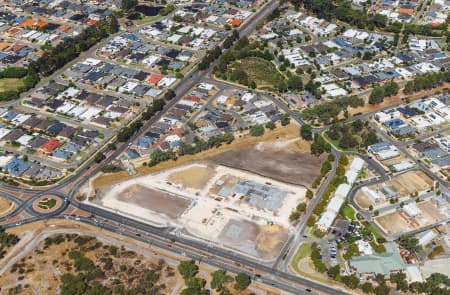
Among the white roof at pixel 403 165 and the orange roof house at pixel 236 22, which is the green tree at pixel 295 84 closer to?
the white roof at pixel 403 165

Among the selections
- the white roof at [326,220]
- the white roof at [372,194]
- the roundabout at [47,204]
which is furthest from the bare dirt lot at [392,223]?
the roundabout at [47,204]

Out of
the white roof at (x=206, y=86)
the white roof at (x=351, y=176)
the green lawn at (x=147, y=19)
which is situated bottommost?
the white roof at (x=351, y=176)

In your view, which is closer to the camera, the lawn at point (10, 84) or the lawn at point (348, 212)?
the lawn at point (348, 212)

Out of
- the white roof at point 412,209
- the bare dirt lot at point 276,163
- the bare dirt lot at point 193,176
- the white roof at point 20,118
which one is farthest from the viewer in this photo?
the white roof at point 20,118

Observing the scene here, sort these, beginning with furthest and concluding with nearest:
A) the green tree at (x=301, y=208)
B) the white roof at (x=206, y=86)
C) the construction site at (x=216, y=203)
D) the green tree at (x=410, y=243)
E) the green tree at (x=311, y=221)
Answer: the white roof at (x=206, y=86) → the green tree at (x=301, y=208) → the green tree at (x=311, y=221) → the construction site at (x=216, y=203) → the green tree at (x=410, y=243)

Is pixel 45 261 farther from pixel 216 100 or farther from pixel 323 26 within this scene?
pixel 323 26

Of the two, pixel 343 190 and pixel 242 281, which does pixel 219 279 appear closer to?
pixel 242 281

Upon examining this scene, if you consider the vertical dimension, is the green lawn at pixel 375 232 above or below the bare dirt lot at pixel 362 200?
below
